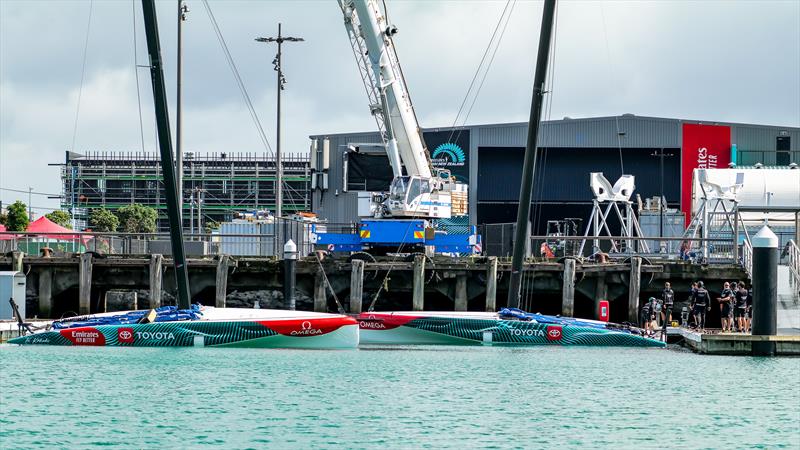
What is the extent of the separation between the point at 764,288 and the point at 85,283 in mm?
22147

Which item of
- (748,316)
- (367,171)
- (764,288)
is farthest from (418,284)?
(367,171)

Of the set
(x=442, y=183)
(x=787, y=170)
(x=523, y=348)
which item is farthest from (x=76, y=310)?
(x=787, y=170)

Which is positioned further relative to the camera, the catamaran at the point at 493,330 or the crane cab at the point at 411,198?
the crane cab at the point at 411,198

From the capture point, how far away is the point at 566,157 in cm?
7462

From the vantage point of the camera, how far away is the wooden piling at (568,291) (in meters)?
42.2

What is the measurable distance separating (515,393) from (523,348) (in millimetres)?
9027

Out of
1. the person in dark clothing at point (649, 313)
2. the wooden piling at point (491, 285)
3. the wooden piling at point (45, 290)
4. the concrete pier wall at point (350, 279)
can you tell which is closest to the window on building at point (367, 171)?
the concrete pier wall at point (350, 279)

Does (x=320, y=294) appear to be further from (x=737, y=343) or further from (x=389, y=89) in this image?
(x=737, y=343)

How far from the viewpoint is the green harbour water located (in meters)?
22.8

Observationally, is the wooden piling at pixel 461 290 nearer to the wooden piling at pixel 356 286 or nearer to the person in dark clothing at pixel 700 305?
the wooden piling at pixel 356 286

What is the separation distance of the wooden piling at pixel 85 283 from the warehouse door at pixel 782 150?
43416 mm

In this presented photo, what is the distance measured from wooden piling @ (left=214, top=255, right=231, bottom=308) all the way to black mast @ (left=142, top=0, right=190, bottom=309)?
216 inches

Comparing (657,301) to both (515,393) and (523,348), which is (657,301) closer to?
(523,348)

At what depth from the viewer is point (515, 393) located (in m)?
28.4
